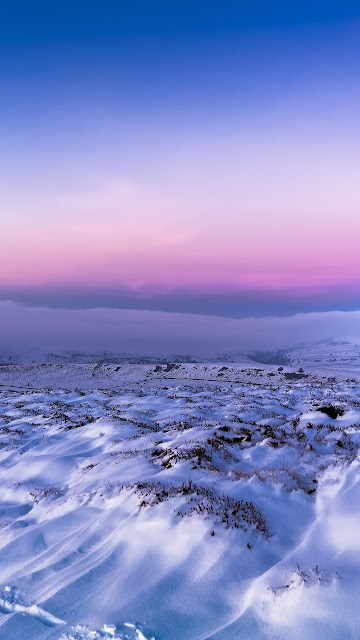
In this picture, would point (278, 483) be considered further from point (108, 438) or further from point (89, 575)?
point (108, 438)

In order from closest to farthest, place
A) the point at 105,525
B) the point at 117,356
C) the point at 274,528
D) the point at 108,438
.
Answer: the point at 274,528
the point at 105,525
the point at 108,438
the point at 117,356

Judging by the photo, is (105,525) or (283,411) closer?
(105,525)

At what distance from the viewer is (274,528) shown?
531 centimetres

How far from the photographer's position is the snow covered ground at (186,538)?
12.3ft

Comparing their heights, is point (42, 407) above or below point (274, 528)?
below

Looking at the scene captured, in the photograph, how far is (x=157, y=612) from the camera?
3902mm

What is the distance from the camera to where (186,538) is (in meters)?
4.95

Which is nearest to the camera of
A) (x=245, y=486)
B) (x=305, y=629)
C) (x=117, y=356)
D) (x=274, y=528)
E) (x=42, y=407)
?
→ (x=305, y=629)

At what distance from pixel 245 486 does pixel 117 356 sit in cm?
9361

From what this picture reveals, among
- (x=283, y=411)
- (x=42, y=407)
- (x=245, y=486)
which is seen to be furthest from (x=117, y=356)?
(x=245, y=486)

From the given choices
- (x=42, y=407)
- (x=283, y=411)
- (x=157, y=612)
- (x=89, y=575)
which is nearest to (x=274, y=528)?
(x=157, y=612)

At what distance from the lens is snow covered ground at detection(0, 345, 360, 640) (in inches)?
148

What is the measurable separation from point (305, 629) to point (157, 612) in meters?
1.42

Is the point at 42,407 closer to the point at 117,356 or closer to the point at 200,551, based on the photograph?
the point at 200,551
